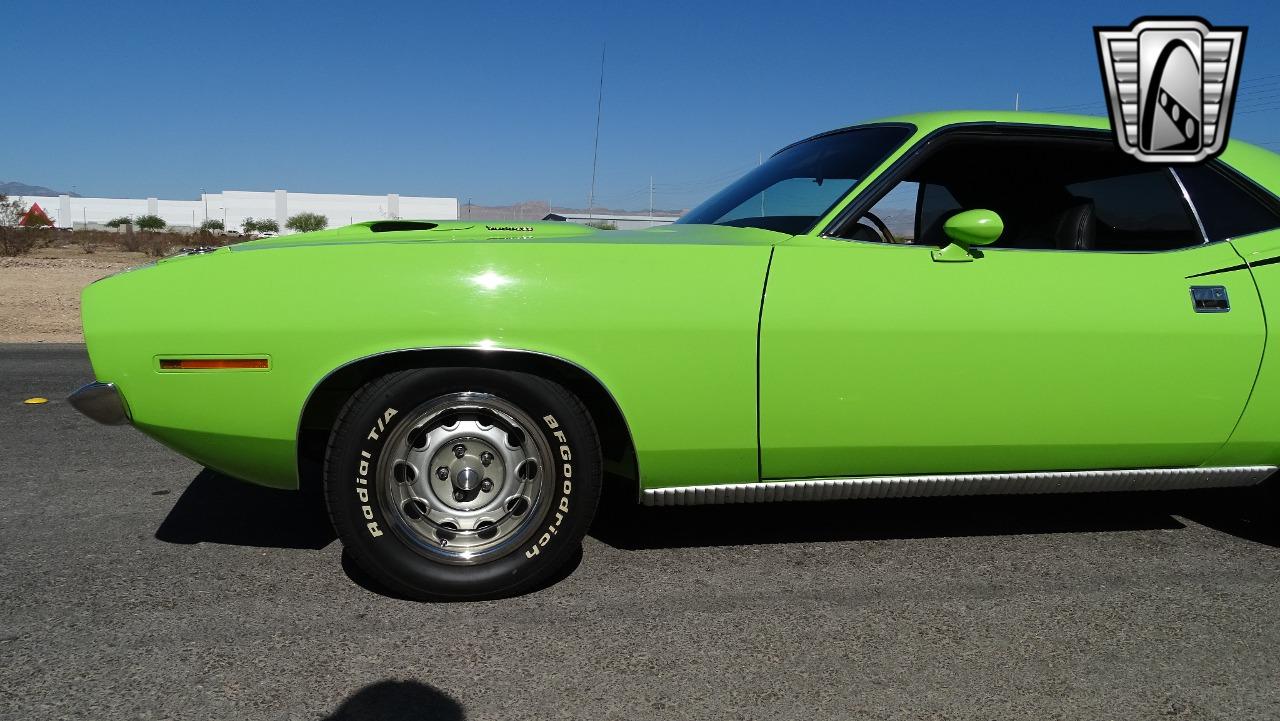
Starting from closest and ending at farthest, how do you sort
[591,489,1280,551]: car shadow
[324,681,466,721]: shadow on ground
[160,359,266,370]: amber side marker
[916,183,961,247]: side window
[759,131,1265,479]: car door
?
[324,681,466,721]: shadow on ground
[160,359,266,370]: amber side marker
[759,131,1265,479]: car door
[591,489,1280,551]: car shadow
[916,183,961,247]: side window

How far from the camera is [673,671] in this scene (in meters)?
2.21

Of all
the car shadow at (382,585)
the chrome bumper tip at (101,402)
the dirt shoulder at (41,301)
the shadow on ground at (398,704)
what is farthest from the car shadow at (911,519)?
the dirt shoulder at (41,301)

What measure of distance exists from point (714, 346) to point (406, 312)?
2.82ft

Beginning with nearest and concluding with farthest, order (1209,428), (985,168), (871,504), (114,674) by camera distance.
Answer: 1. (114,674)
2. (1209,428)
3. (985,168)
4. (871,504)

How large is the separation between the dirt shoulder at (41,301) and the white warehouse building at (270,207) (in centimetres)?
7296

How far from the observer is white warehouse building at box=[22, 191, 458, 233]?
94231 millimetres

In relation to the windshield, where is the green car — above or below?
below

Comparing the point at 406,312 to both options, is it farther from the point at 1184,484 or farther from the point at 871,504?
the point at 1184,484

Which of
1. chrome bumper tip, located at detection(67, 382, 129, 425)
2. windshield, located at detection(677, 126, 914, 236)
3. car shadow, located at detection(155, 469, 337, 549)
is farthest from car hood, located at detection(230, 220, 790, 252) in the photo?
car shadow, located at detection(155, 469, 337, 549)

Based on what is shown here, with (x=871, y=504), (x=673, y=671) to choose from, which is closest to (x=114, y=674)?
(x=673, y=671)

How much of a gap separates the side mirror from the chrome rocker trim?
0.68 meters

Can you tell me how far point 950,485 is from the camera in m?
2.79

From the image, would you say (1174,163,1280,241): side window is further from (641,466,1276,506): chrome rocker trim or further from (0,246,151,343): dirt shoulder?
(0,246,151,343): dirt shoulder

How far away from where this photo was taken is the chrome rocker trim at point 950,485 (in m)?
2.69
